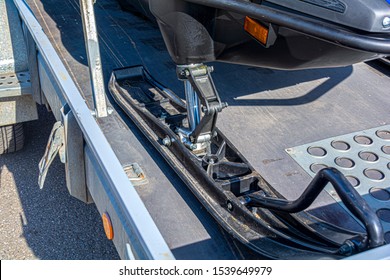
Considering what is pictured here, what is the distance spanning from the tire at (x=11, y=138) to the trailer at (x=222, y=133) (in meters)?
0.33

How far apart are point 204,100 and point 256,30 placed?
293 millimetres

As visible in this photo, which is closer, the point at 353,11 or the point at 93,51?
the point at 353,11

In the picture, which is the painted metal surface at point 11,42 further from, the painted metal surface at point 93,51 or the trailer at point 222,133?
the painted metal surface at point 93,51

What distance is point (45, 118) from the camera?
135 inches

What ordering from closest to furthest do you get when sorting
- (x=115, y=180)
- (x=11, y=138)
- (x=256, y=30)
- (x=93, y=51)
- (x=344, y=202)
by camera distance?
(x=344, y=202) < (x=115, y=180) < (x=256, y=30) < (x=93, y=51) < (x=11, y=138)

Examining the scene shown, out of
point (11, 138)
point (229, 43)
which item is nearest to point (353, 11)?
point (229, 43)

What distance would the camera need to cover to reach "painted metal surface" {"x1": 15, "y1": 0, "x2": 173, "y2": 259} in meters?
1.18

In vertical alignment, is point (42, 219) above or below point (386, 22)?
below

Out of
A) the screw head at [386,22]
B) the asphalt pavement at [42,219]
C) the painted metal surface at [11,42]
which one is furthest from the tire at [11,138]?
the screw head at [386,22]

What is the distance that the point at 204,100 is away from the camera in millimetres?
1663

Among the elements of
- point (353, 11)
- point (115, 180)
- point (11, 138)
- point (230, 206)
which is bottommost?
point (11, 138)

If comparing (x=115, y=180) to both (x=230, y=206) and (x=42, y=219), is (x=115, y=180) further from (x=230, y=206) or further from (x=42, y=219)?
(x=42, y=219)

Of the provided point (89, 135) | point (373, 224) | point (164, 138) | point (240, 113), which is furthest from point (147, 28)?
point (373, 224)

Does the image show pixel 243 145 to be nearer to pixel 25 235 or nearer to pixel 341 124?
pixel 341 124
